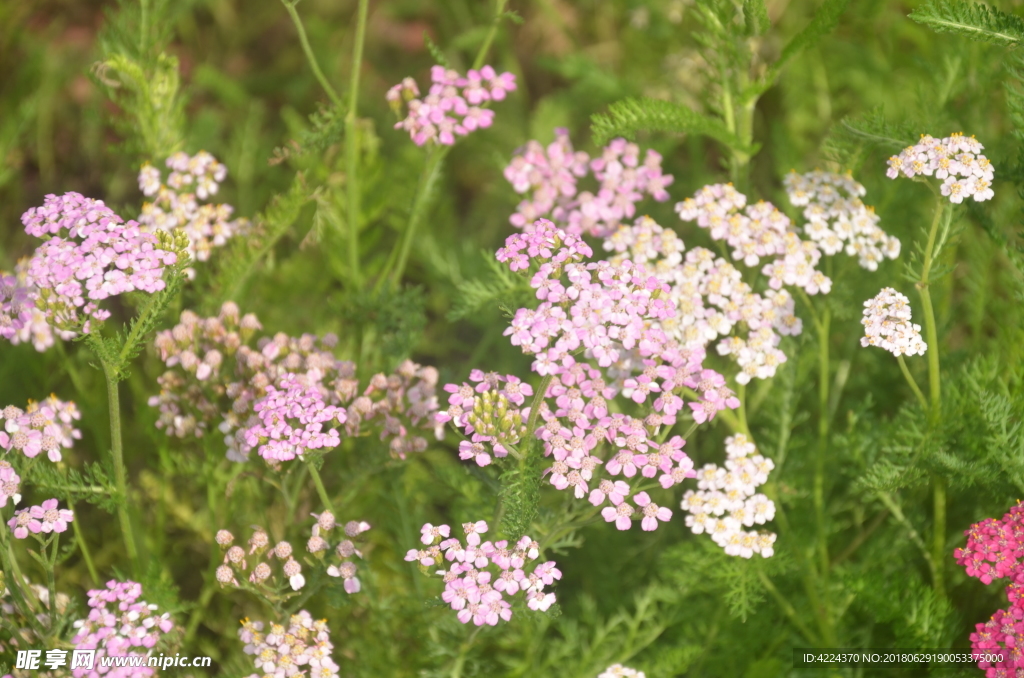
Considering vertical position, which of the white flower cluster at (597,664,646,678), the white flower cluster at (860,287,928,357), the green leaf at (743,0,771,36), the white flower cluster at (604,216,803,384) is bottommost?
the white flower cluster at (597,664,646,678)

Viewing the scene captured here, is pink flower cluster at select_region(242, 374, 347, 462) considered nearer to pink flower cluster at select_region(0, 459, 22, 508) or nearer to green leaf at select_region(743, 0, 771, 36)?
pink flower cluster at select_region(0, 459, 22, 508)

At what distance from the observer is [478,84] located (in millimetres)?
2914

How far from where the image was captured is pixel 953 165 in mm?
2385

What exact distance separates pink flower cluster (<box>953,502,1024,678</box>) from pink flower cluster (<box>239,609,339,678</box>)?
1.71 metres

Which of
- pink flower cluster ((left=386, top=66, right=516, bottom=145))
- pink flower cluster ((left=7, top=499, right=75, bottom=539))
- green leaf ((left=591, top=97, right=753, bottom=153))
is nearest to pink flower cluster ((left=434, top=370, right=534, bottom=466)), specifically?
green leaf ((left=591, top=97, right=753, bottom=153))

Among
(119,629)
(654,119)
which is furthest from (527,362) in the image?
(119,629)

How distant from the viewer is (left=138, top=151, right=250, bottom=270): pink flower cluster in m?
2.90

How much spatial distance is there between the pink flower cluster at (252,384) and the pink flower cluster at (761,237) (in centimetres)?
→ 101

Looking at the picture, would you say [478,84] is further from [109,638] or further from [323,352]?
[109,638]

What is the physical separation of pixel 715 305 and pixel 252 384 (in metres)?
1.47

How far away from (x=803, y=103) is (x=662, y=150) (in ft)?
3.82

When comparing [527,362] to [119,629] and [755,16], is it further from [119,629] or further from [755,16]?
[119,629]

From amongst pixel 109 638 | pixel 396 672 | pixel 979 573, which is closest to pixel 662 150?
pixel 979 573

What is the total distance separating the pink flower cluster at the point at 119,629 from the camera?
225cm
